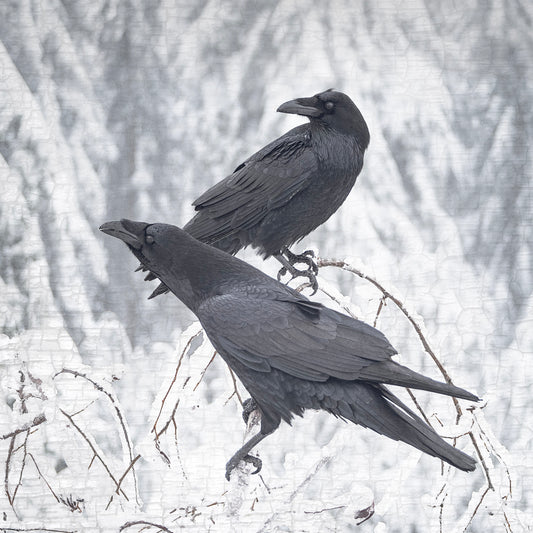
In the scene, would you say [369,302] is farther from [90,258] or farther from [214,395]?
[90,258]

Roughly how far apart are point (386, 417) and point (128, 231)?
0.33 m

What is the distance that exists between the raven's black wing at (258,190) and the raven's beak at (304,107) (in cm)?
2

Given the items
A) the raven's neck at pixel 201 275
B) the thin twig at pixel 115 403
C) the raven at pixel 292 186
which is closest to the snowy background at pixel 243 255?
the thin twig at pixel 115 403

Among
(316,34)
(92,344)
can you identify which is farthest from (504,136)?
(92,344)

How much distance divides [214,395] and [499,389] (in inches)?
16.7

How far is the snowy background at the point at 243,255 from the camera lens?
1.12 metres

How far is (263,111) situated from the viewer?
120cm

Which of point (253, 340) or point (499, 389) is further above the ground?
point (499, 389)

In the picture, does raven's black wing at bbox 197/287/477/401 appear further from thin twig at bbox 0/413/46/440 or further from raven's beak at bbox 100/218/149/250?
thin twig at bbox 0/413/46/440

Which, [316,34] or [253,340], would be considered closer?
[253,340]

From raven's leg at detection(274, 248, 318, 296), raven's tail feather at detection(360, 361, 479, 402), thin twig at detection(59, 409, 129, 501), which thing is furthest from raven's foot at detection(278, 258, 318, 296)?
thin twig at detection(59, 409, 129, 501)

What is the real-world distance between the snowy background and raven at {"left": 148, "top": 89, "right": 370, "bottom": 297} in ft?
0.60

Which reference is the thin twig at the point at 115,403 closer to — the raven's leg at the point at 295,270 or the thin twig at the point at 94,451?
the thin twig at the point at 94,451

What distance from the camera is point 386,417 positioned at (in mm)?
775
